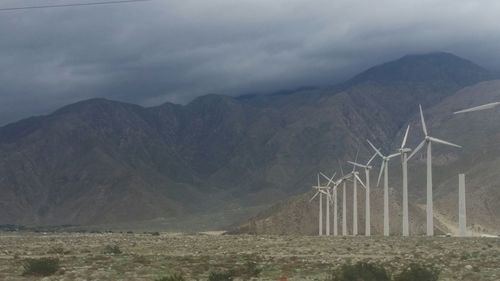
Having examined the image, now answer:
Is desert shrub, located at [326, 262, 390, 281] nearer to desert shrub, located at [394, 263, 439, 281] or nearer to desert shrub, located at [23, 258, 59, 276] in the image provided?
desert shrub, located at [394, 263, 439, 281]

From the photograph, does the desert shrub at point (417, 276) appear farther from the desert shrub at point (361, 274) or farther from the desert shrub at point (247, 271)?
the desert shrub at point (247, 271)

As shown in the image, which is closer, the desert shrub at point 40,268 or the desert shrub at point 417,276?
the desert shrub at point 417,276

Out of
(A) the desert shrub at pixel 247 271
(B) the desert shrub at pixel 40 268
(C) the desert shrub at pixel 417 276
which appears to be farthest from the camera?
(B) the desert shrub at pixel 40 268

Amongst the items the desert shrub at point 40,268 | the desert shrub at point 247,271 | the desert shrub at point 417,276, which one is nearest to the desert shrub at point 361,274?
the desert shrub at point 417,276

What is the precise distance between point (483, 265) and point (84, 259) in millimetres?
21184

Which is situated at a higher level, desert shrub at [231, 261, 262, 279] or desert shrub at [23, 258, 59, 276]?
desert shrub at [23, 258, 59, 276]

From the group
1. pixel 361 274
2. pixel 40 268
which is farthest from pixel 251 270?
pixel 40 268

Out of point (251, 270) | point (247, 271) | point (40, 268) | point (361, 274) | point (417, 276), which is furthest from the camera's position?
point (251, 270)

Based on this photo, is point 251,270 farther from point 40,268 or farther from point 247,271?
point 40,268

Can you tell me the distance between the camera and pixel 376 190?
7219 inches

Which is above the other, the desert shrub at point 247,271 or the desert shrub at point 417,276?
the desert shrub at point 417,276

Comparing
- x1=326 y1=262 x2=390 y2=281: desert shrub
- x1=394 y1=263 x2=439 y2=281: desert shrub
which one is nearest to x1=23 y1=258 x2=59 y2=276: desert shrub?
x1=326 y1=262 x2=390 y2=281: desert shrub

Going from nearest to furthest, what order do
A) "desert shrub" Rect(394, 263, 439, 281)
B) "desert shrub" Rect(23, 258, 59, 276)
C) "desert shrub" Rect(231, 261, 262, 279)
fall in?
"desert shrub" Rect(394, 263, 439, 281)
"desert shrub" Rect(231, 261, 262, 279)
"desert shrub" Rect(23, 258, 59, 276)

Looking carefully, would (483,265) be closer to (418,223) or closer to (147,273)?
(147,273)
